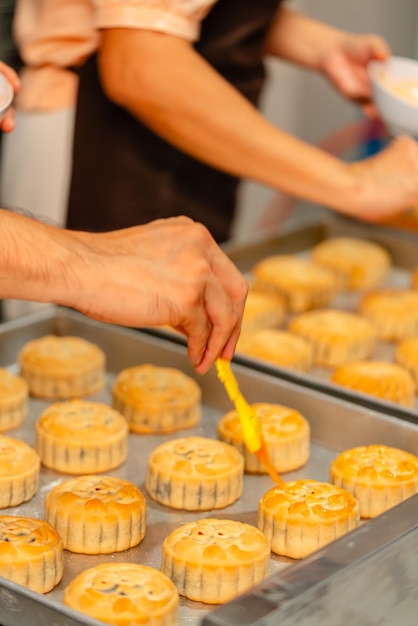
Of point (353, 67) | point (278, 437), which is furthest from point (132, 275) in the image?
point (353, 67)

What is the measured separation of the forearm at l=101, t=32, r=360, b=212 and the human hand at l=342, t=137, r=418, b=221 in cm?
3

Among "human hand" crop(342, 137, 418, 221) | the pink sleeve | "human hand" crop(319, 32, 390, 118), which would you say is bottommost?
"human hand" crop(342, 137, 418, 221)

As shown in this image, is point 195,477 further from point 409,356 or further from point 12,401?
point 409,356

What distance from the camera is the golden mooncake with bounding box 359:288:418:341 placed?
2553 mm

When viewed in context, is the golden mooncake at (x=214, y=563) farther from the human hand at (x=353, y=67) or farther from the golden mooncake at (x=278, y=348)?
the human hand at (x=353, y=67)

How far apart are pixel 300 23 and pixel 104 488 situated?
172cm

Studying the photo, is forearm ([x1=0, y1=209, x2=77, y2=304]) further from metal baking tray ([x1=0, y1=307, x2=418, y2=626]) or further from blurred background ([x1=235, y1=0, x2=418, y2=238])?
blurred background ([x1=235, y1=0, x2=418, y2=238])

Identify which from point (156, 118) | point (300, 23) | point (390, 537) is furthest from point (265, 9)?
point (390, 537)

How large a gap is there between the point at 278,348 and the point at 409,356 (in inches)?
11.1

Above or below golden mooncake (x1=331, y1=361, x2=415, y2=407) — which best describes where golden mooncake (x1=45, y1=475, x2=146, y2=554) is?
above

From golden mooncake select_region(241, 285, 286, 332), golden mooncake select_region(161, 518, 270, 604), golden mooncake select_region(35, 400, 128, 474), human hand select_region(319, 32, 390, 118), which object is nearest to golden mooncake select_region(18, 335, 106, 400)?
golden mooncake select_region(35, 400, 128, 474)

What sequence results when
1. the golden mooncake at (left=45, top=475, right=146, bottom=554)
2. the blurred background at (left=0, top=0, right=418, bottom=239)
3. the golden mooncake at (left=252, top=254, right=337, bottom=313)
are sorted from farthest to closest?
1. the blurred background at (left=0, top=0, right=418, bottom=239)
2. the golden mooncake at (left=252, top=254, right=337, bottom=313)
3. the golden mooncake at (left=45, top=475, right=146, bottom=554)

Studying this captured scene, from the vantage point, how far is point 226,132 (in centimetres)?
241

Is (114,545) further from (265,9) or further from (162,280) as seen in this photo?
(265,9)
